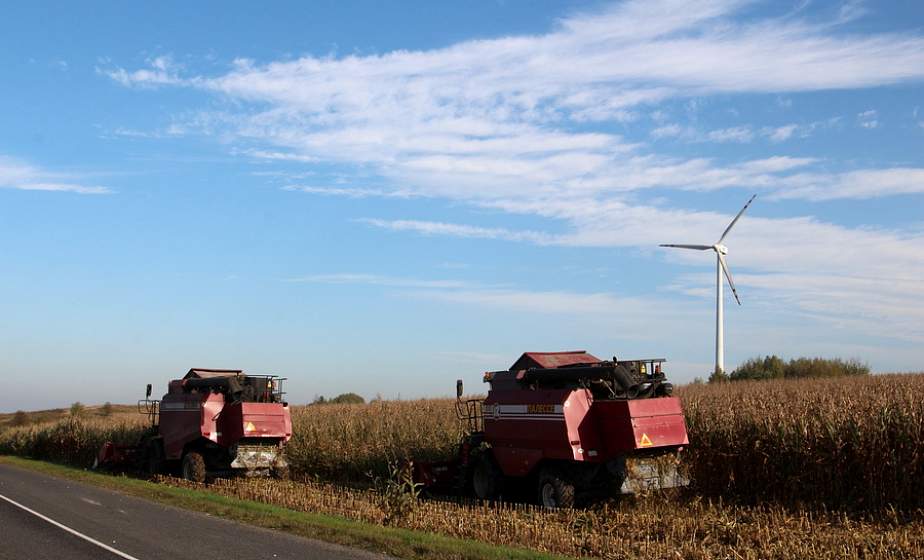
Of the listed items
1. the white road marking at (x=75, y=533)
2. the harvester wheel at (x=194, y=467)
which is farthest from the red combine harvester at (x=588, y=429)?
the harvester wheel at (x=194, y=467)

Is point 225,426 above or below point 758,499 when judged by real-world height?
above

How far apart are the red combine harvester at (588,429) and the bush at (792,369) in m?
30.0

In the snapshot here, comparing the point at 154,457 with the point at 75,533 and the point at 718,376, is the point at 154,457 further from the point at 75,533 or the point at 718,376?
the point at 718,376

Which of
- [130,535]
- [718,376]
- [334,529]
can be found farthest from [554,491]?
[718,376]

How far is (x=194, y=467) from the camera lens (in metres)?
24.9

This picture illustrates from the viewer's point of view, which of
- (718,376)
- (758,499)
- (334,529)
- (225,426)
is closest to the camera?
(334,529)

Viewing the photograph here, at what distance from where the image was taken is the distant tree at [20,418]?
204 ft

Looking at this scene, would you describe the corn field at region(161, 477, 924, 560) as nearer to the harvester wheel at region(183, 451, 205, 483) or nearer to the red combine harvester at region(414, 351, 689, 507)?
the red combine harvester at region(414, 351, 689, 507)

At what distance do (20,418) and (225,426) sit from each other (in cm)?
5070

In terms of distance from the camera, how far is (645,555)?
12.2 meters

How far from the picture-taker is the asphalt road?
12.7 meters

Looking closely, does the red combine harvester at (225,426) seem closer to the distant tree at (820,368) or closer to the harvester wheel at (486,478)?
the harvester wheel at (486,478)

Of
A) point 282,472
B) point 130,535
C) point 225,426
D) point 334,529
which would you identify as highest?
point 225,426

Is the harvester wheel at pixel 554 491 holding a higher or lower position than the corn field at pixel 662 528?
higher
